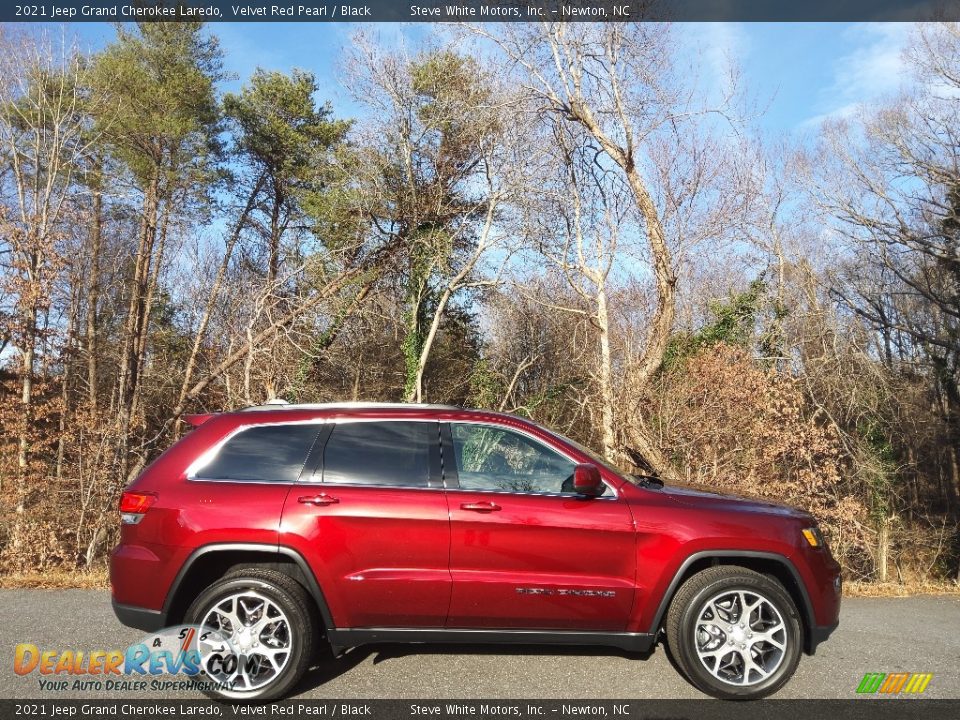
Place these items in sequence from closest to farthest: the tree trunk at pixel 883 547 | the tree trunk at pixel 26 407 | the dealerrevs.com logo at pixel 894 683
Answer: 1. the dealerrevs.com logo at pixel 894 683
2. the tree trunk at pixel 26 407
3. the tree trunk at pixel 883 547

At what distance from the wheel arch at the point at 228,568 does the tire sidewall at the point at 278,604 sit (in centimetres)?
12

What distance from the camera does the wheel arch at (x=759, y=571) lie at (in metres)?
4.14

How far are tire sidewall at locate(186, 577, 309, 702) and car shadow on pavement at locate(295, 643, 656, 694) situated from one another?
1.61 feet

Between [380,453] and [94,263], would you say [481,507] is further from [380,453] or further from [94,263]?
[94,263]

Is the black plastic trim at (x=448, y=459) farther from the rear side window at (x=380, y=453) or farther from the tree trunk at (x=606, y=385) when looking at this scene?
the tree trunk at (x=606, y=385)

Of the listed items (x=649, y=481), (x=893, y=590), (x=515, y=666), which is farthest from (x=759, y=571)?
(x=893, y=590)

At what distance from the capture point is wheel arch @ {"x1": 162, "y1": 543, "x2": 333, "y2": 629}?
4.01 metres

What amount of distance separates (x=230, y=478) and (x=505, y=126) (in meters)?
12.3

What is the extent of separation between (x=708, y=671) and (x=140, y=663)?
11.7 feet

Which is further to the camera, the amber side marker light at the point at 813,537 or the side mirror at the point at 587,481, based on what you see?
the amber side marker light at the point at 813,537

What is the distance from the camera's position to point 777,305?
16281mm

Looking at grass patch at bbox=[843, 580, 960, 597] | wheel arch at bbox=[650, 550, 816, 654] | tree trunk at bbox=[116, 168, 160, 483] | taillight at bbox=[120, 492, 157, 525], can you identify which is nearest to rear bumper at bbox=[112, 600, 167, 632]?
taillight at bbox=[120, 492, 157, 525]

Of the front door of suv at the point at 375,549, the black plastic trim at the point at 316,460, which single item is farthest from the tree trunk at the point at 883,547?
the black plastic trim at the point at 316,460

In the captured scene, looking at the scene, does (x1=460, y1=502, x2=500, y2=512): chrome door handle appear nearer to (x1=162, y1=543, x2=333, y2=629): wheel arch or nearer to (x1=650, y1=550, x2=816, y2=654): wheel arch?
(x1=162, y1=543, x2=333, y2=629): wheel arch
